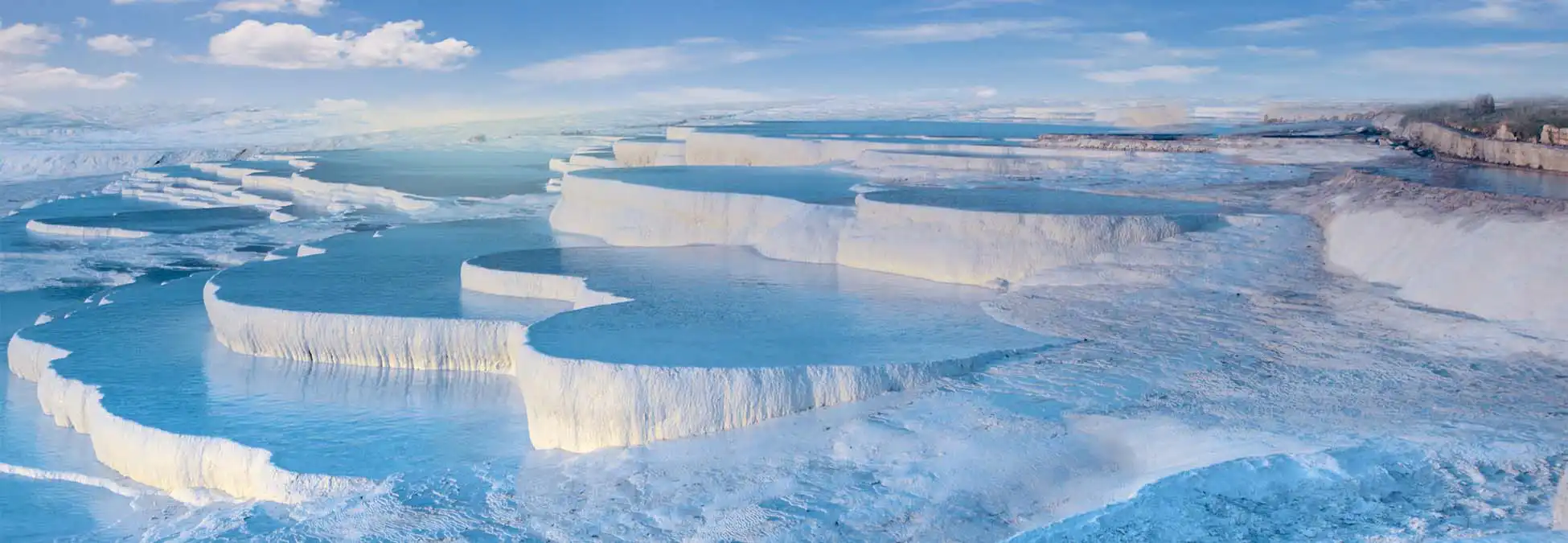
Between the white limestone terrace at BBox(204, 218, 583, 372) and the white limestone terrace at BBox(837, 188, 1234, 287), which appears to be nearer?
the white limestone terrace at BBox(204, 218, 583, 372)

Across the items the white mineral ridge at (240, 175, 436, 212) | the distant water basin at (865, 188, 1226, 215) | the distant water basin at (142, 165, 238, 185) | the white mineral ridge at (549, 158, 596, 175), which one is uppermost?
the distant water basin at (865, 188, 1226, 215)

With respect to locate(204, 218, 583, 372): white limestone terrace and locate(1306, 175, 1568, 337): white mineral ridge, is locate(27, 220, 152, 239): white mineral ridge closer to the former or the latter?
locate(204, 218, 583, 372): white limestone terrace

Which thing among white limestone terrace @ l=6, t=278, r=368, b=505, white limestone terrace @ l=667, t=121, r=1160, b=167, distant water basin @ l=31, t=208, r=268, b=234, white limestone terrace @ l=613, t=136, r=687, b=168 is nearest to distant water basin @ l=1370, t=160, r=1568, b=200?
white limestone terrace @ l=667, t=121, r=1160, b=167

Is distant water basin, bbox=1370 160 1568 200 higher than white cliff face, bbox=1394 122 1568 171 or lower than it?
lower

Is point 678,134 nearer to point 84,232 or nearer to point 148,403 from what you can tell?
point 84,232

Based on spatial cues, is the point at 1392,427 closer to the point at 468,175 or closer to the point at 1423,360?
the point at 1423,360

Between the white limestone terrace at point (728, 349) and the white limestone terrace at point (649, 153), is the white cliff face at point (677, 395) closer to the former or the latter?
the white limestone terrace at point (728, 349)

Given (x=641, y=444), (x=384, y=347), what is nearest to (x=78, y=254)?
(x=384, y=347)

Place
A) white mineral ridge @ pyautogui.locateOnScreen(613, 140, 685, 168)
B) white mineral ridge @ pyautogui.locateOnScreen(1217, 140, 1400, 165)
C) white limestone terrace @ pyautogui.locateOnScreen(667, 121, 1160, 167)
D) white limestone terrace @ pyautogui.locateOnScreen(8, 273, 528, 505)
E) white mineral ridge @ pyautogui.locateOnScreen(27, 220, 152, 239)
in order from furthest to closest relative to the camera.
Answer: white mineral ridge @ pyautogui.locateOnScreen(613, 140, 685, 168) < white mineral ridge @ pyautogui.locateOnScreen(27, 220, 152, 239) < white limestone terrace @ pyautogui.locateOnScreen(667, 121, 1160, 167) < white mineral ridge @ pyautogui.locateOnScreen(1217, 140, 1400, 165) < white limestone terrace @ pyautogui.locateOnScreen(8, 273, 528, 505)
